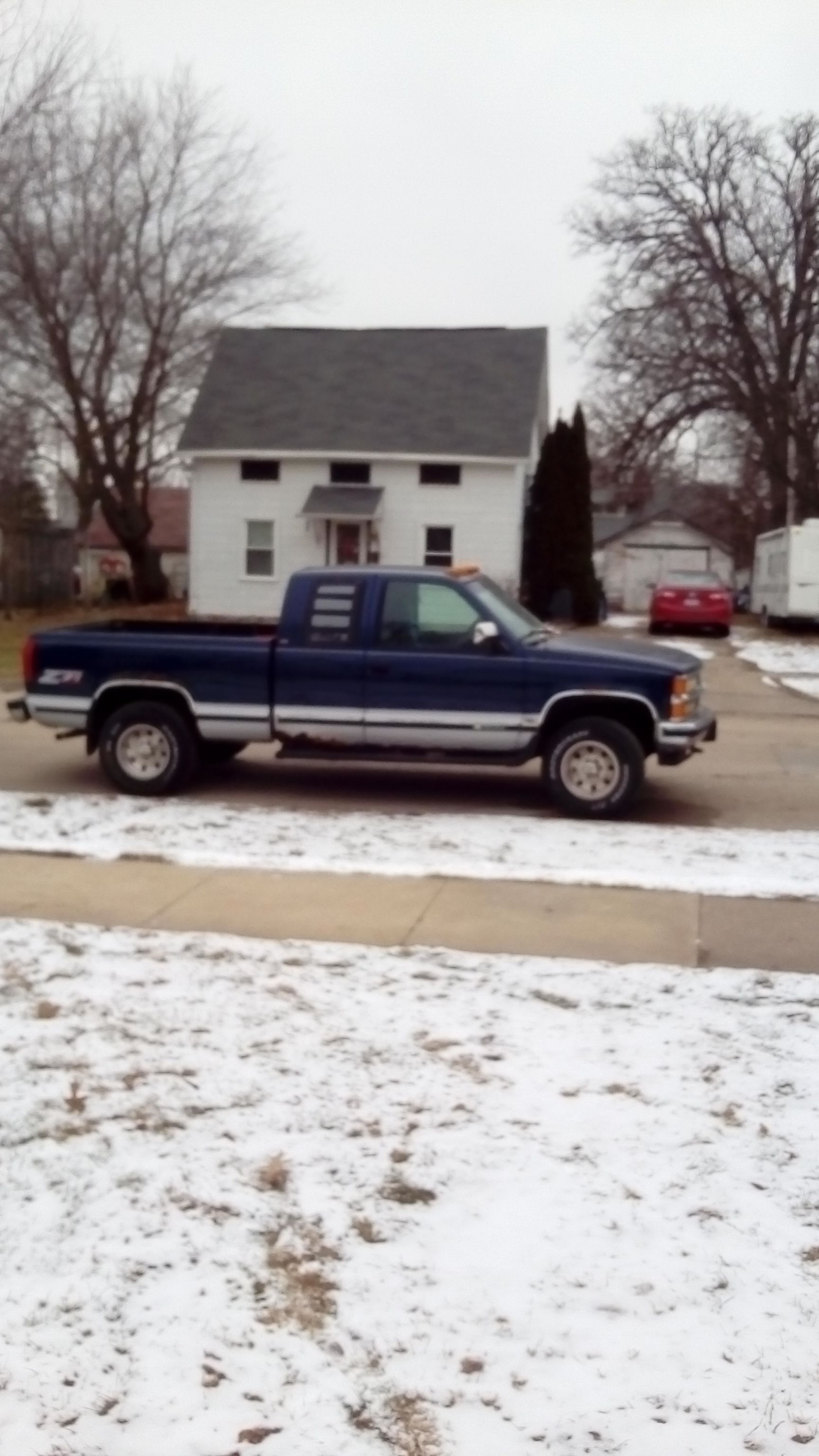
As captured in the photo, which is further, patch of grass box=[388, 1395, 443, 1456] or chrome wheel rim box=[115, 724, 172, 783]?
chrome wheel rim box=[115, 724, 172, 783]

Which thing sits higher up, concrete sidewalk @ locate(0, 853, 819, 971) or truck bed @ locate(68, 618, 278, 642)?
truck bed @ locate(68, 618, 278, 642)

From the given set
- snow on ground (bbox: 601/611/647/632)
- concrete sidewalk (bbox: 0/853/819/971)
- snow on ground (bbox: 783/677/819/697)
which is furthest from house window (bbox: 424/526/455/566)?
concrete sidewalk (bbox: 0/853/819/971)

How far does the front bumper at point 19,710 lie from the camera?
37.4 feet

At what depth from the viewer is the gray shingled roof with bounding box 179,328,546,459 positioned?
34781 millimetres

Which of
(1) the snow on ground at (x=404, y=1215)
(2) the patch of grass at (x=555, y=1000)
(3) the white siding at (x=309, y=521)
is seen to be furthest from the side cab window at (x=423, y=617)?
(3) the white siding at (x=309, y=521)

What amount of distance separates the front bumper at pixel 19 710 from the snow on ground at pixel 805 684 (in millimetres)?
12294

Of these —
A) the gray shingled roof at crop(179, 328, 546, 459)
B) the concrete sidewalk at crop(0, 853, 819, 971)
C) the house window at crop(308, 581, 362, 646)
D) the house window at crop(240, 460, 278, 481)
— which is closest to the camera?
the concrete sidewalk at crop(0, 853, 819, 971)

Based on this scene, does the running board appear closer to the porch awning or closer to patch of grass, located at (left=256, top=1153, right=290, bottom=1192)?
patch of grass, located at (left=256, top=1153, right=290, bottom=1192)

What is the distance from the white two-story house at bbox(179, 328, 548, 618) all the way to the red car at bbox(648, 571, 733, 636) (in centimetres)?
343

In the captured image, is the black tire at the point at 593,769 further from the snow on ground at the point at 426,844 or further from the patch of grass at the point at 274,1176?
the patch of grass at the point at 274,1176

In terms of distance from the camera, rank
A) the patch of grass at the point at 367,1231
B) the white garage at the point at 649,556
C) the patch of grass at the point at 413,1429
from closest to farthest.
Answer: the patch of grass at the point at 413,1429 → the patch of grass at the point at 367,1231 → the white garage at the point at 649,556

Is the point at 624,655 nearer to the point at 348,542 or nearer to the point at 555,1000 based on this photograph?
the point at 555,1000


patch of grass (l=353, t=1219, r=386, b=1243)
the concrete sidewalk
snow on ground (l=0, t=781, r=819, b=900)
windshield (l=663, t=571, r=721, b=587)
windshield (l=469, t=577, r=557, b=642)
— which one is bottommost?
patch of grass (l=353, t=1219, r=386, b=1243)

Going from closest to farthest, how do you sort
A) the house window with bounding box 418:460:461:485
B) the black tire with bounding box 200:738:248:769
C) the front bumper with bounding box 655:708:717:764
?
the front bumper with bounding box 655:708:717:764 < the black tire with bounding box 200:738:248:769 < the house window with bounding box 418:460:461:485
